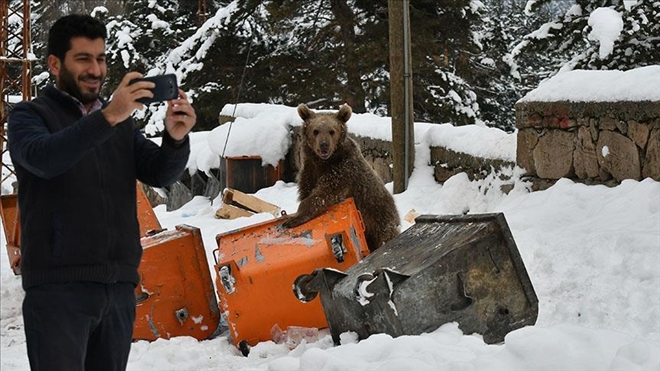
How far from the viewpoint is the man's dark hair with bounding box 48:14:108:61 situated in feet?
9.86

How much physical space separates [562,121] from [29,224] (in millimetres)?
5692

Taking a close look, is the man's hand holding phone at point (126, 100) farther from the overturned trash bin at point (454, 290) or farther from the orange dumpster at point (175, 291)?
the orange dumpster at point (175, 291)

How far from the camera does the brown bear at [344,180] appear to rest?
6320 millimetres

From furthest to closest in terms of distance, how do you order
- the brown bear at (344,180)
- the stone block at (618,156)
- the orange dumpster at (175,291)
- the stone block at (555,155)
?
the stone block at (555,155)
the stone block at (618,156)
the brown bear at (344,180)
the orange dumpster at (175,291)

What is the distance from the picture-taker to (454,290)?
4699 mm

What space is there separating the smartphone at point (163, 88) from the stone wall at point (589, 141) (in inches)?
188

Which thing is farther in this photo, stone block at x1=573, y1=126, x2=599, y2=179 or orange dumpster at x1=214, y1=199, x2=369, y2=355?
stone block at x1=573, y1=126, x2=599, y2=179

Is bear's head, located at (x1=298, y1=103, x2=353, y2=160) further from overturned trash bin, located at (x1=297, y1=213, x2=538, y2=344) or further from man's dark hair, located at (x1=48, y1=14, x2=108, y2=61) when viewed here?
man's dark hair, located at (x1=48, y1=14, x2=108, y2=61)

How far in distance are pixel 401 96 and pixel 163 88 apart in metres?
7.96

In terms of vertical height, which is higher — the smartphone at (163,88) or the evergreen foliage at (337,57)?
the smartphone at (163,88)

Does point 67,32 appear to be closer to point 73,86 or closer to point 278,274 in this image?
point 73,86

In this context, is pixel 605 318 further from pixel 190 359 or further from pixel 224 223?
pixel 224 223


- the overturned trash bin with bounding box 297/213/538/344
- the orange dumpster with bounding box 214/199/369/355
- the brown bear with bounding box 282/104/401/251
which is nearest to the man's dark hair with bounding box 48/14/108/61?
the overturned trash bin with bounding box 297/213/538/344

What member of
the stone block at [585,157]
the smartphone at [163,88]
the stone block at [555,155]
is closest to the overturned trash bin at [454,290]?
the smartphone at [163,88]
